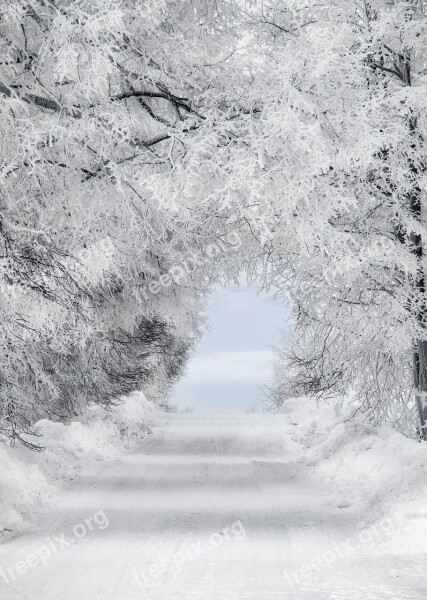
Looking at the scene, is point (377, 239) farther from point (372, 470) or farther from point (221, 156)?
point (221, 156)

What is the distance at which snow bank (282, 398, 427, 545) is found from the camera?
10.6m

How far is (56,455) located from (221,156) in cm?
1049

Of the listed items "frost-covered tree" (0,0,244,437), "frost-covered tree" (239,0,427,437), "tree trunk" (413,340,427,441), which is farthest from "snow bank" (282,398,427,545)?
"frost-covered tree" (0,0,244,437)

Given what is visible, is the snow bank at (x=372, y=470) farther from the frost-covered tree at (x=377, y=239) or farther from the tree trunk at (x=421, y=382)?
the frost-covered tree at (x=377, y=239)

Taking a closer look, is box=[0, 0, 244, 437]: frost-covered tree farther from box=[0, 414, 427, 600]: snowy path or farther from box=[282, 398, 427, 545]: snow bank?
box=[282, 398, 427, 545]: snow bank

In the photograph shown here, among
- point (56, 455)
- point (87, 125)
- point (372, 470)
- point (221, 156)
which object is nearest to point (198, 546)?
point (221, 156)

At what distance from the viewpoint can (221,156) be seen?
26.8 ft

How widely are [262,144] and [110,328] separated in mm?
9218

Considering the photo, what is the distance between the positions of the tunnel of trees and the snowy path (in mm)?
2355

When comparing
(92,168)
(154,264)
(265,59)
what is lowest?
(154,264)

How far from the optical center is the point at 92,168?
8984mm

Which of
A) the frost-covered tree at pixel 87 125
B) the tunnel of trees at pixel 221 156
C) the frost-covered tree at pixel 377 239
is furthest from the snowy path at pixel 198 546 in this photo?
the frost-covered tree at pixel 87 125

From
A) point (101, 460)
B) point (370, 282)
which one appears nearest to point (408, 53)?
point (370, 282)

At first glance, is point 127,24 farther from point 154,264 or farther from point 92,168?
point 154,264
